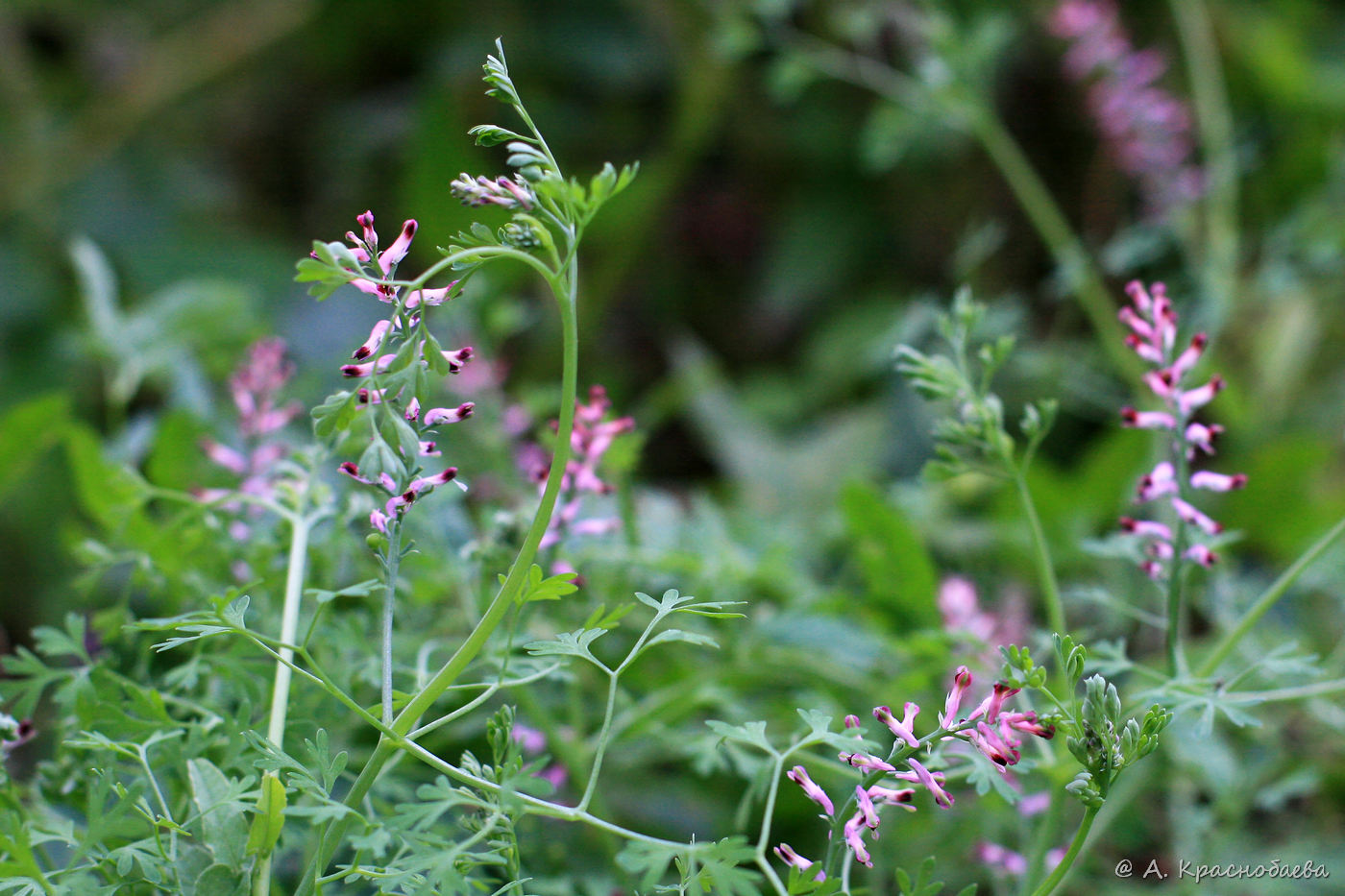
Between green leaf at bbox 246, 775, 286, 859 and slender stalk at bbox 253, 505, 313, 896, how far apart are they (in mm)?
12

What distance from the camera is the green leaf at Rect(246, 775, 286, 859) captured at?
0.33 m

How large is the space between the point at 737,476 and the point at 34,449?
0.68 meters

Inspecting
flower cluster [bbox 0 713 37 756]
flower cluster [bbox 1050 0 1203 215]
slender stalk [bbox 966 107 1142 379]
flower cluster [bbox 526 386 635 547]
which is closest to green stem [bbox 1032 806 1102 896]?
flower cluster [bbox 526 386 635 547]

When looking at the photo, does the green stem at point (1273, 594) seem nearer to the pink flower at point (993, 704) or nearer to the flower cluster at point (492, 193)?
the pink flower at point (993, 704)

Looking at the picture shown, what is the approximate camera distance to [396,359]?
12.7 inches

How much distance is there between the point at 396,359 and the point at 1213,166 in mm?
1035

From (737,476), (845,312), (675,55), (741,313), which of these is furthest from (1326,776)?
(675,55)

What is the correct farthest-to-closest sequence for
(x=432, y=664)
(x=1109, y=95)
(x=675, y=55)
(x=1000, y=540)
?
1. (x=675, y=55)
2. (x=1109, y=95)
3. (x=1000, y=540)
4. (x=432, y=664)

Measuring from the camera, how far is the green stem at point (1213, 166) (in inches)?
39.3

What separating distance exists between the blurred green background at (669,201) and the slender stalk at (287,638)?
1.92ft

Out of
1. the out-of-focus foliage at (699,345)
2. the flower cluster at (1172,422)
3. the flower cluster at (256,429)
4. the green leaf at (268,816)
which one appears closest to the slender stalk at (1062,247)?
the out-of-focus foliage at (699,345)

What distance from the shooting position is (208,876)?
347 millimetres

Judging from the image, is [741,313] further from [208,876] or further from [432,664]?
[208,876]

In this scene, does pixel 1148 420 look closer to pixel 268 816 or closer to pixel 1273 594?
pixel 1273 594
